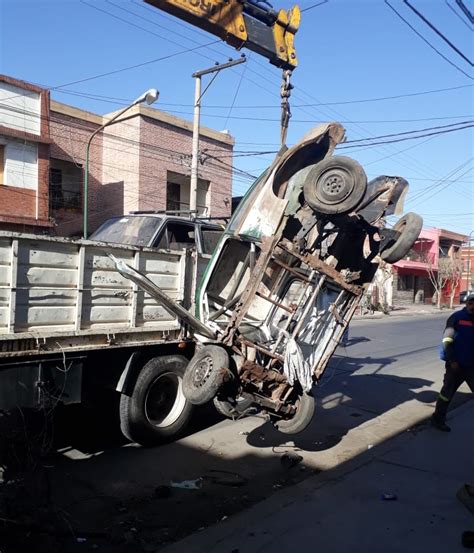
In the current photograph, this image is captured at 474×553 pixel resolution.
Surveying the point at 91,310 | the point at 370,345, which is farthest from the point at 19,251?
the point at 370,345

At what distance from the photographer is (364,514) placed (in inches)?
161

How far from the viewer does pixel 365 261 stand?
20.0 feet

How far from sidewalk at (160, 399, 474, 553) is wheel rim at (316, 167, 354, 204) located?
2.62m

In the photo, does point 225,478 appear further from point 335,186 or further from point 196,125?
point 196,125

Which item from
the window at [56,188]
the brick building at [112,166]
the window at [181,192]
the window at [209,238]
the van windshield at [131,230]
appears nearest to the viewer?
the van windshield at [131,230]

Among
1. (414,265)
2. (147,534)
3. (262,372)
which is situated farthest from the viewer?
(414,265)

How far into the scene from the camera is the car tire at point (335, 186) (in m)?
5.09

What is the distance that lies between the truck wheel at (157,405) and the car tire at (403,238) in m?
2.63

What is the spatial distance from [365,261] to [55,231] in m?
17.5

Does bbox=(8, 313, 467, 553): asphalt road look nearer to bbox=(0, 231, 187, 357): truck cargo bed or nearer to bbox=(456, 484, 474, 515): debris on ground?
bbox=(0, 231, 187, 357): truck cargo bed

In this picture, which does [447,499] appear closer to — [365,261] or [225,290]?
[365,261]

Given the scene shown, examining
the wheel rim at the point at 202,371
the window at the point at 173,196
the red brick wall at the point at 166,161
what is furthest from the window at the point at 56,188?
the wheel rim at the point at 202,371

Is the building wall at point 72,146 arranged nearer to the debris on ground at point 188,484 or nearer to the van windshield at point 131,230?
the van windshield at point 131,230

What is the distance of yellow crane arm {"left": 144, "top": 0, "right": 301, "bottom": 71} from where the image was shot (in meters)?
6.57
